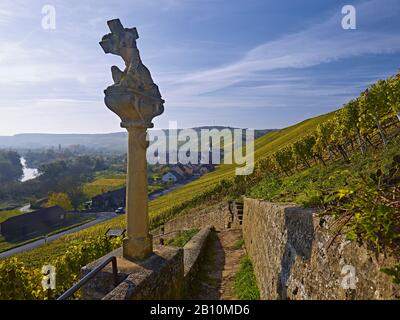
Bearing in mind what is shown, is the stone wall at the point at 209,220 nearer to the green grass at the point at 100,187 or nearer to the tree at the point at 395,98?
the tree at the point at 395,98

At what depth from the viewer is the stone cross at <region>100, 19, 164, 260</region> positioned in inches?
245

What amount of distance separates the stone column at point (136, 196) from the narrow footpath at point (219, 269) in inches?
91.5

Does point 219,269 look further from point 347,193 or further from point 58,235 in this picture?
point 58,235

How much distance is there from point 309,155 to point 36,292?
923 inches

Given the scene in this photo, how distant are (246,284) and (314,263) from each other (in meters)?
4.43

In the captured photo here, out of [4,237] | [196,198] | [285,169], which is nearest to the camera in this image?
[285,169]

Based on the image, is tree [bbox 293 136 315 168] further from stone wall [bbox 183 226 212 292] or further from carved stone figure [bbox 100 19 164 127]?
carved stone figure [bbox 100 19 164 127]

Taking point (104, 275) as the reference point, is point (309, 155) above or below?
above

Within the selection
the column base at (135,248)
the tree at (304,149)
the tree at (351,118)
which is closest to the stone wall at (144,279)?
the column base at (135,248)

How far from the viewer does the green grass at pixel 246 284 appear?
7.41 m

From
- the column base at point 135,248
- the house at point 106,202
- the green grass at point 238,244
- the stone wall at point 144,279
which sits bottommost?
the house at point 106,202
